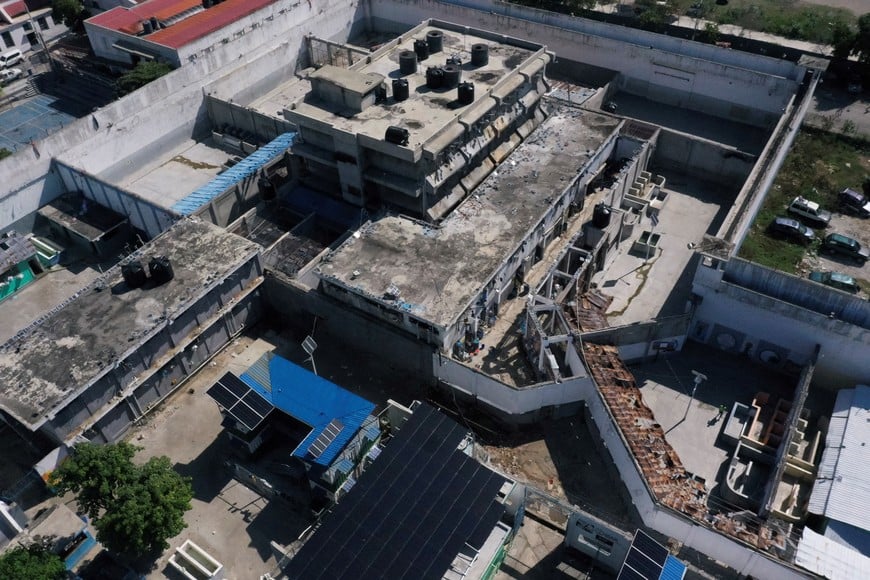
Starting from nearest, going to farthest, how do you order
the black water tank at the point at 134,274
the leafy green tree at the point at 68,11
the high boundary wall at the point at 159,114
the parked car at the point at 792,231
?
the black water tank at the point at 134,274 < the parked car at the point at 792,231 < the high boundary wall at the point at 159,114 < the leafy green tree at the point at 68,11

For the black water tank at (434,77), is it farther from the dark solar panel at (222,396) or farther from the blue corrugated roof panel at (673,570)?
the blue corrugated roof panel at (673,570)

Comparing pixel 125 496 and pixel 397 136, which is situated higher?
pixel 397 136

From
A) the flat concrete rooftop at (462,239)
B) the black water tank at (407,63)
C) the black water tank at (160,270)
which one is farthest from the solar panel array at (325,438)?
the black water tank at (407,63)

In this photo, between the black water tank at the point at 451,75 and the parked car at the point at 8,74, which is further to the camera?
the parked car at the point at 8,74

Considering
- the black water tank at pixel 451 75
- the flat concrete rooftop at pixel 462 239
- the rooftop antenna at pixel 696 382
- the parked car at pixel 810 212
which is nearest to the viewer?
the rooftop antenna at pixel 696 382

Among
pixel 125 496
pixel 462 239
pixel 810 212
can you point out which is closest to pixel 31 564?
pixel 125 496

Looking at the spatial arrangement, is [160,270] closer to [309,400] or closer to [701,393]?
[309,400]

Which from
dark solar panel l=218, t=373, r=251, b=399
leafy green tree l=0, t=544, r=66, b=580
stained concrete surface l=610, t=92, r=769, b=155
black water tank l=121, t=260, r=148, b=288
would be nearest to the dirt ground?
dark solar panel l=218, t=373, r=251, b=399

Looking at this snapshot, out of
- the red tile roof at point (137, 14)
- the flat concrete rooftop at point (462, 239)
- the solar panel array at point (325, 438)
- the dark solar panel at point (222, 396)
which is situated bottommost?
the solar panel array at point (325, 438)
